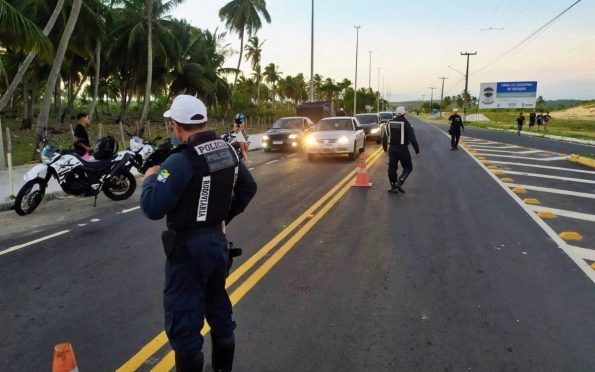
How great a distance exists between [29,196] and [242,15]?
1563 inches

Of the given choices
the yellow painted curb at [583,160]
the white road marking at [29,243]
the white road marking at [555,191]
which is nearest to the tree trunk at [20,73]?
the white road marking at [29,243]

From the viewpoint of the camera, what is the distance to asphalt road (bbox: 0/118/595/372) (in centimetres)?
343

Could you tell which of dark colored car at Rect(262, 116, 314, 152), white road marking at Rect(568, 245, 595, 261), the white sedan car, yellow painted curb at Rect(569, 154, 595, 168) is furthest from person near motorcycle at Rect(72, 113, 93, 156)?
yellow painted curb at Rect(569, 154, 595, 168)

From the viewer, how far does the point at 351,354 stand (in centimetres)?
341

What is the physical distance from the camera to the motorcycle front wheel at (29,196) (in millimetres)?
7994

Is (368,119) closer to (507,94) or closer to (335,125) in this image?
(335,125)

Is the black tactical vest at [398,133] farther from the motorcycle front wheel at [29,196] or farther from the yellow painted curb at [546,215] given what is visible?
the motorcycle front wheel at [29,196]

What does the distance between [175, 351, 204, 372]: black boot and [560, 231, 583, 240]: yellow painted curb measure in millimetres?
5842

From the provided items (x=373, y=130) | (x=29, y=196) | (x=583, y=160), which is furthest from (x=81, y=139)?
(x=373, y=130)

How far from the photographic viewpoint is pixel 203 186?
2625 millimetres

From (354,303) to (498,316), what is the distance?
1305 mm

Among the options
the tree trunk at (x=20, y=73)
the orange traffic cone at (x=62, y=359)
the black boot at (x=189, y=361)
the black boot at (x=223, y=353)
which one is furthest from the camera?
the tree trunk at (x=20, y=73)

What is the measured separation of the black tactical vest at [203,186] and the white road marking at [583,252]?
5070 millimetres

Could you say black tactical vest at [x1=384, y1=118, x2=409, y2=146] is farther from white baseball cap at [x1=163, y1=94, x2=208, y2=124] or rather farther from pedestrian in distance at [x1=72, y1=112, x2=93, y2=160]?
white baseball cap at [x1=163, y1=94, x2=208, y2=124]
